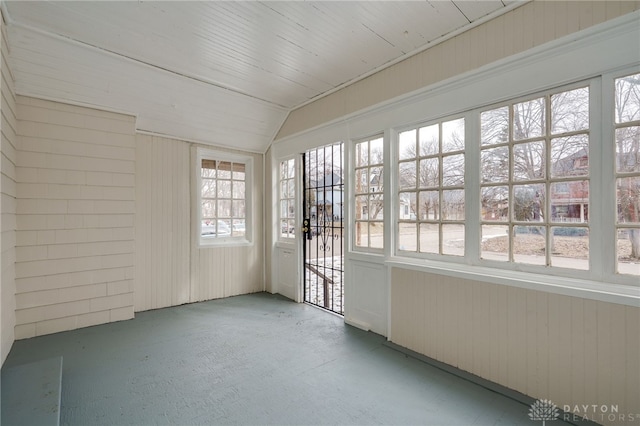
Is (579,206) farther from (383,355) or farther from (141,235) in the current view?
(141,235)

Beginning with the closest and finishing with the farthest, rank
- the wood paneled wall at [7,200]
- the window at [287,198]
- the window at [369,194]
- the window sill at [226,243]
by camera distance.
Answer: the wood paneled wall at [7,200], the window at [369,194], the window sill at [226,243], the window at [287,198]

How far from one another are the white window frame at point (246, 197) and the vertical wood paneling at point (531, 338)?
2932 millimetres

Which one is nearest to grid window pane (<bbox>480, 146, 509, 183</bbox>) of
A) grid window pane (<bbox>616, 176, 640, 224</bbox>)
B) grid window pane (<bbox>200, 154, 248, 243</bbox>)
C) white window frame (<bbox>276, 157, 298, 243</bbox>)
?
grid window pane (<bbox>616, 176, 640, 224</bbox>)

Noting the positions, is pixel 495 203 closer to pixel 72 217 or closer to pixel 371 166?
pixel 371 166

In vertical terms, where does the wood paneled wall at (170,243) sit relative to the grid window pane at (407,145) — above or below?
below

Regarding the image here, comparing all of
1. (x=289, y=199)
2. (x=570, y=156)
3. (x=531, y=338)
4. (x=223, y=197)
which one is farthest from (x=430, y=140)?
(x=223, y=197)

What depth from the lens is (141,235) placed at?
3.89 meters

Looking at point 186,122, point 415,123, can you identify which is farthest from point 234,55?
point 415,123

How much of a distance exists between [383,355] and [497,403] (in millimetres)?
938

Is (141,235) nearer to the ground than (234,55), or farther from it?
nearer to the ground

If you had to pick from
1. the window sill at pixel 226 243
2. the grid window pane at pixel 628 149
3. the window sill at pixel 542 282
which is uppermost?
the grid window pane at pixel 628 149

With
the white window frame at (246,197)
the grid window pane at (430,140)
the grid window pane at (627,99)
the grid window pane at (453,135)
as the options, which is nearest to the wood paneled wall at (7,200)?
the white window frame at (246,197)

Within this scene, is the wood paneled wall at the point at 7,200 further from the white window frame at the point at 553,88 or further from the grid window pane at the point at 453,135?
the grid window pane at the point at 453,135

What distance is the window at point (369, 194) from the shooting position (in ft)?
10.7
